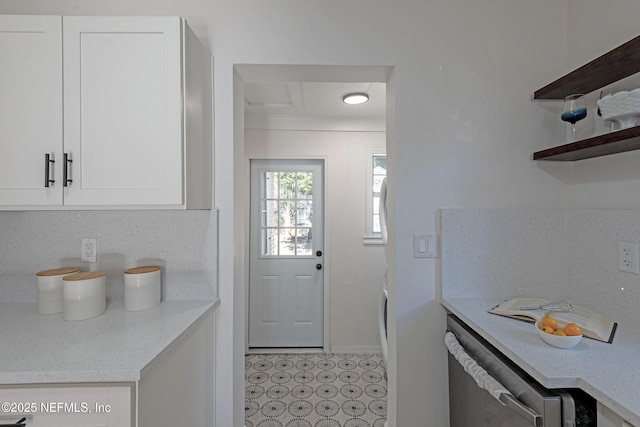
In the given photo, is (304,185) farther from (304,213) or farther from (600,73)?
(600,73)

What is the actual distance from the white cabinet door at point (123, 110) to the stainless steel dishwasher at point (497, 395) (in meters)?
1.29

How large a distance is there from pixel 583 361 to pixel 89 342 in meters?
1.53

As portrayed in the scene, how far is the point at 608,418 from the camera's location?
748 millimetres

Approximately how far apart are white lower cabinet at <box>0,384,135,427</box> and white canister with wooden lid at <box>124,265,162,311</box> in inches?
19.2

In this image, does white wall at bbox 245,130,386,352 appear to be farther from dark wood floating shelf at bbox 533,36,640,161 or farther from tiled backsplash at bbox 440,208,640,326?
dark wood floating shelf at bbox 533,36,640,161

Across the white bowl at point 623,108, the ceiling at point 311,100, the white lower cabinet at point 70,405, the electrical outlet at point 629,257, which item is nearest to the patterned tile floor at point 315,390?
the white lower cabinet at point 70,405

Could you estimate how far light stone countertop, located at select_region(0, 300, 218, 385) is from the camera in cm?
87

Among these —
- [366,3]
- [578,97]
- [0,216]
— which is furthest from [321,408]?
[366,3]

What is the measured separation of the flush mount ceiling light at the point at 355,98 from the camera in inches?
97.7

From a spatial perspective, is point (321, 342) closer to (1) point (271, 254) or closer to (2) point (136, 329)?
(1) point (271, 254)

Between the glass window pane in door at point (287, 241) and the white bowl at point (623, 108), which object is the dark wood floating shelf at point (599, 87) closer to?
the white bowl at point (623, 108)

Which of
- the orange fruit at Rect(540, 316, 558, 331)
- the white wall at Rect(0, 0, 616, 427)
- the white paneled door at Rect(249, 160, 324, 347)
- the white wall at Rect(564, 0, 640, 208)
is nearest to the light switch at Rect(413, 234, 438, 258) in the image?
the white wall at Rect(0, 0, 616, 427)

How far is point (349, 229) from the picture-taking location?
10.1 ft

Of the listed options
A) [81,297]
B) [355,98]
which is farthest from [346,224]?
[81,297]
